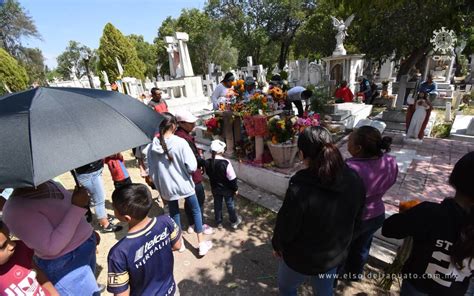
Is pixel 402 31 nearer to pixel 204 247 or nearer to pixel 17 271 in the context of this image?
pixel 204 247

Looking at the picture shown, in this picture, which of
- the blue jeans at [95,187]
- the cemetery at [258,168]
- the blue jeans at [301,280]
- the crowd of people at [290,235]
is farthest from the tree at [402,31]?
the blue jeans at [95,187]

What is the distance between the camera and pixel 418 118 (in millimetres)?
5953

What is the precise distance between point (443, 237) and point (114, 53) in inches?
1004

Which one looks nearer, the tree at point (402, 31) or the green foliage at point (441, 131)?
the green foliage at point (441, 131)

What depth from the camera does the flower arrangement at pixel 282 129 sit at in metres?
4.17

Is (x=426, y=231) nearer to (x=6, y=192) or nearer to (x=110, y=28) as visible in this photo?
(x=6, y=192)

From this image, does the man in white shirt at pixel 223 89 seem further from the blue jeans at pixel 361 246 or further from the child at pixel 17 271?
the child at pixel 17 271

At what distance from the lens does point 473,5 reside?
2957mm

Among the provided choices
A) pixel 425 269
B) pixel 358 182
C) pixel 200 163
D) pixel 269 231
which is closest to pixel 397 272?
pixel 425 269

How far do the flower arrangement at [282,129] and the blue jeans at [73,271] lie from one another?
10.3 ft

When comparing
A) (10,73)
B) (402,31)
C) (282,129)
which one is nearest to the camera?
(282,129)

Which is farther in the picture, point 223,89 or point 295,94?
point 295,94

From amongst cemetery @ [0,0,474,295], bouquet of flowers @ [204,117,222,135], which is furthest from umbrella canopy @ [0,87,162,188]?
bouquet of flowers @ [204,117,222,135]

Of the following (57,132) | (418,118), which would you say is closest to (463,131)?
(418,118)
